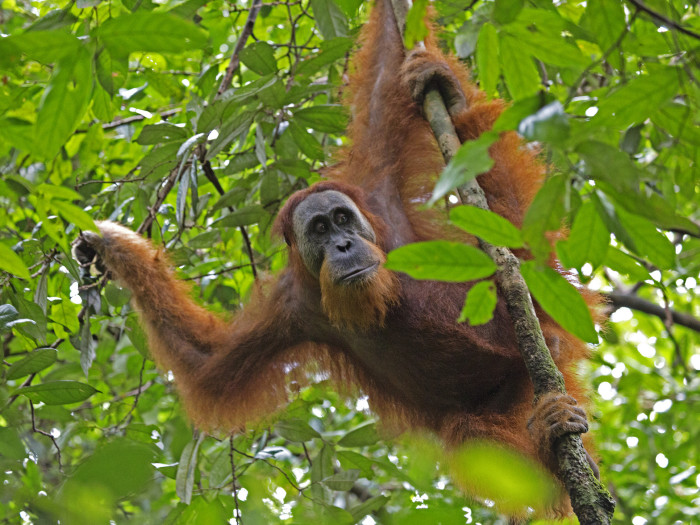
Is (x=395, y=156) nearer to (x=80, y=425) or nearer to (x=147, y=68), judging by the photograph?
(x=147, y=68)

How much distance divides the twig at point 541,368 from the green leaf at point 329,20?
1112 millimetres

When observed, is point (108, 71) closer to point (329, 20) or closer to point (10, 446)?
point (10, 446)

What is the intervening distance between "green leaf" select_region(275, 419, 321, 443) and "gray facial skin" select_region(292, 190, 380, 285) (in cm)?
82

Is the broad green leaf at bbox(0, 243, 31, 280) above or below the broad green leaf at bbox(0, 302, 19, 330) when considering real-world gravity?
below

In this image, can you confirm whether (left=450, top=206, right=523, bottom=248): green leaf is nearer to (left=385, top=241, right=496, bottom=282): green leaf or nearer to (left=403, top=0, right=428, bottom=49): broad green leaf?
(left=385, top=241, right=496, bottom=282): green leaf

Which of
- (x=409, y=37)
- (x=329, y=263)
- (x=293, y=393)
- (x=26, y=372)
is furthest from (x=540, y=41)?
(x=293, y=393)

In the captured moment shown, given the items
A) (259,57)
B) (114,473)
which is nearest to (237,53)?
(259,57)

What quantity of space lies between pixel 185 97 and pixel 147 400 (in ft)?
6.64

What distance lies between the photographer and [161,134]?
3.37 m

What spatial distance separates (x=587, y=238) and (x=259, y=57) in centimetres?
242

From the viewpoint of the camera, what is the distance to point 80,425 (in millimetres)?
3779

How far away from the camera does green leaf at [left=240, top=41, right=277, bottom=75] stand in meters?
3.47

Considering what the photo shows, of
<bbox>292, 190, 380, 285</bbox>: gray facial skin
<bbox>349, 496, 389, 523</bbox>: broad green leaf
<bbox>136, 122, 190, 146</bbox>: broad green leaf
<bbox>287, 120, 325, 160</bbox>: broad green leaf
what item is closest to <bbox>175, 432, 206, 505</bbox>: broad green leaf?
<bbox>349, 496, 389, 523</bbox>: broad green leaf

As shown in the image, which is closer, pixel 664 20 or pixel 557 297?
pixel 664 20
